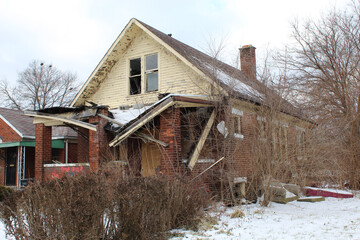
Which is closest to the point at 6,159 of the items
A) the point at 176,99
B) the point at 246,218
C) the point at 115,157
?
the point at 115,157

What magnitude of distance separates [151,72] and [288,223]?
810cm

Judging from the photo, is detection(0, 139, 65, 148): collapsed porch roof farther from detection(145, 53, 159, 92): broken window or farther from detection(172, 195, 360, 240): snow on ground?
detection(172, 195, 360, 240): snow on ground

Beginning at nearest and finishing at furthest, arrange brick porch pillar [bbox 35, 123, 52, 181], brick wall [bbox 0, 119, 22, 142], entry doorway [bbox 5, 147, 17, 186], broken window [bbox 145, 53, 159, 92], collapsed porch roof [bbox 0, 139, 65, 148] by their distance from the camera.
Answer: brick porch pillar [bbox 35, 123, 52, 181] → broken window [bbox 145, 53, 159, 92] → collapsed porch roof [bbox 0, 139, 65, 148] → brick wall [bbox 0, 119, 22, 142] → entry doorway [bbox 5, 147, 17, 186]

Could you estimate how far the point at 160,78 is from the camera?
13.4 m

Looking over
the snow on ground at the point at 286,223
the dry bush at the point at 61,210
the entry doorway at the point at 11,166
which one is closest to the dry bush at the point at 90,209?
the dry bush at the point at 61,210

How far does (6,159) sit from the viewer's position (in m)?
18.8

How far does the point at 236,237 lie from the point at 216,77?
5.29 m

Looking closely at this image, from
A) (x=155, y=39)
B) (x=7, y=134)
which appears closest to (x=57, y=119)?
(x=155, y=39)

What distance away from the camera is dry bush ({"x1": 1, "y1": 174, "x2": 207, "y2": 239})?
4883mm

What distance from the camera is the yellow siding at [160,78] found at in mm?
12680

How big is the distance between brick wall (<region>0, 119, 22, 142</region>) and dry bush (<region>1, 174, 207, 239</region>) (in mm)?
13259

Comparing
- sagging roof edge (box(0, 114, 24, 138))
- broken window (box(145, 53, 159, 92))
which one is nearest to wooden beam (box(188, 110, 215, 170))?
broken window (box(145, 53, 159, 92))

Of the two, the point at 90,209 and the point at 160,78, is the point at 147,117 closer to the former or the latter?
the point at 160,78

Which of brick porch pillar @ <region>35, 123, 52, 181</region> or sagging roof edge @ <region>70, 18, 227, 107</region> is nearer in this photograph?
sagging roof edge @ <region>70, 18, 227, 107</region>
